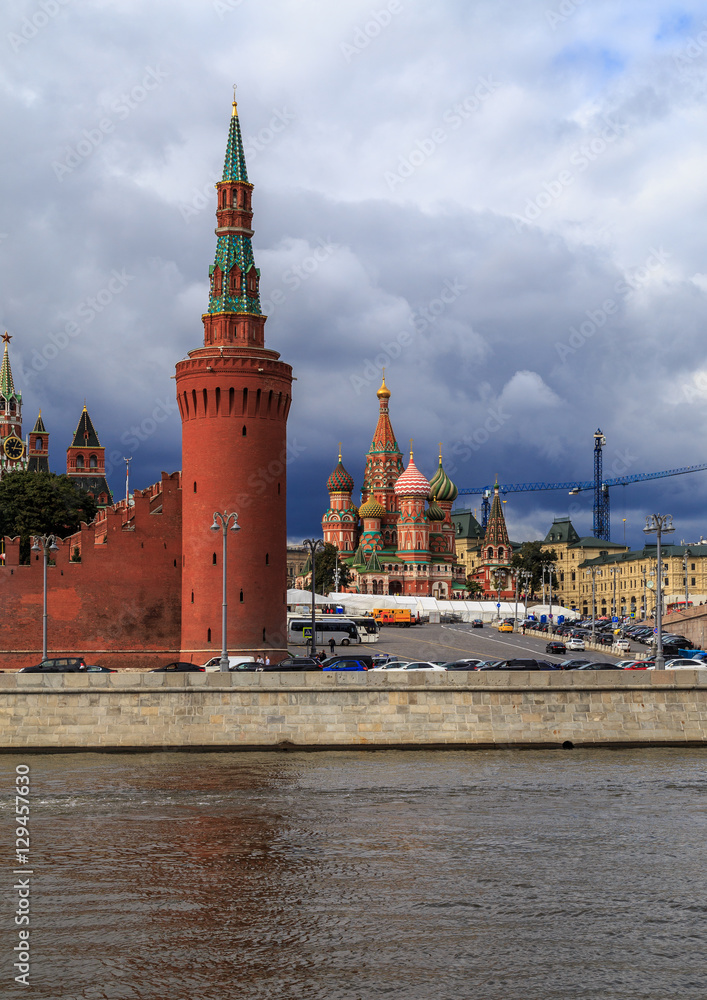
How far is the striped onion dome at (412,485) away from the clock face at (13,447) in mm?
51348

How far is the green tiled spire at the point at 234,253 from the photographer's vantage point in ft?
197

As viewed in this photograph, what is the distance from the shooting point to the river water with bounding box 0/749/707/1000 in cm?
1641

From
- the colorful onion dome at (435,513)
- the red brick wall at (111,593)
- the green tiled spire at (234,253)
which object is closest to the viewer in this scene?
the red brick wall at (111,593)

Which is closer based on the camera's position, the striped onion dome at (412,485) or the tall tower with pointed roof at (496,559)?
the striped onion dome at (412,485)

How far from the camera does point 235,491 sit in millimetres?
55906

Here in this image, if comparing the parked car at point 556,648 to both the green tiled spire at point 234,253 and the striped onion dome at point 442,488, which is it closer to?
the green tiled spire at point 234,253

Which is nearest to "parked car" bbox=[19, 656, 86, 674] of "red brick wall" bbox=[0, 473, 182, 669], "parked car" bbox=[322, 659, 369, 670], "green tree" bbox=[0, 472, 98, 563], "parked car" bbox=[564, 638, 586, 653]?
"parked car" bbox=[322, 659, 369, 670]

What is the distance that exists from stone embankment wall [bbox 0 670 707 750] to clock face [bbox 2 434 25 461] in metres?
121

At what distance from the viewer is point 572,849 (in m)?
23.8

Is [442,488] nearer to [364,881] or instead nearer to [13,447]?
[13,447]

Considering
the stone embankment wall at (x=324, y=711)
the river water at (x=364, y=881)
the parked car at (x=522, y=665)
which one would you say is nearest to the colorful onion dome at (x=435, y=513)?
the parked car at (x=522, y=665)

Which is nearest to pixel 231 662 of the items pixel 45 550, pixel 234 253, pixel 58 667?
pixel 45 550

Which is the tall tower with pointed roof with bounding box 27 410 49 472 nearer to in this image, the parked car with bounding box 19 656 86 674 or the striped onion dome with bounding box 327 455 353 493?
the striped onion dome with bounding box 327 455 353 493

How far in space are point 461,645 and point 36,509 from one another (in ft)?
109
